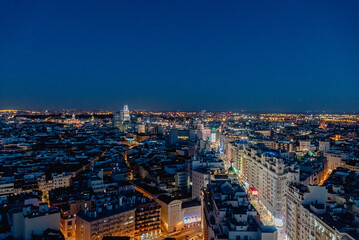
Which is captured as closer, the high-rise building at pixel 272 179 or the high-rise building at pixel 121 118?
the high-rise building at pixel 272 179

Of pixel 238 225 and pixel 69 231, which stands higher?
pixel 238 225

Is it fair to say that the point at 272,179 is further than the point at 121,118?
No

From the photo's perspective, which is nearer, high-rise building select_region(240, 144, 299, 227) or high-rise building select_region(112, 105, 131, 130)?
high-rise building select_region(240, 144, 299, 227)

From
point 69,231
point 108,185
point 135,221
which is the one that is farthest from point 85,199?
point 108,185

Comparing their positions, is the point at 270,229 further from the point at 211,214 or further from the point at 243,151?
the point at 243,151

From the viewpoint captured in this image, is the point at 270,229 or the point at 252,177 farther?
the point at 252,177

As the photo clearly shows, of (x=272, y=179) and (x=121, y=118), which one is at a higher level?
(x=121, y=118)

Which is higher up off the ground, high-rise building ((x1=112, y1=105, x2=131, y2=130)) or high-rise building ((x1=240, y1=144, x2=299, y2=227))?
high-rise building ((x1=112, y1=105, x2=131, y2=130))

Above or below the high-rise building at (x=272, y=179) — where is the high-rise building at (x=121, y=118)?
above

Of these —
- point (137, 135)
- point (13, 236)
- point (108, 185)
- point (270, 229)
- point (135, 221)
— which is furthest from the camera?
point (137, 135)

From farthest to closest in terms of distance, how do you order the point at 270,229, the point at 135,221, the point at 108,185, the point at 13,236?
the point at 108,185 < the point at 135,221 < the point at 13,236 < the point at 270,229
